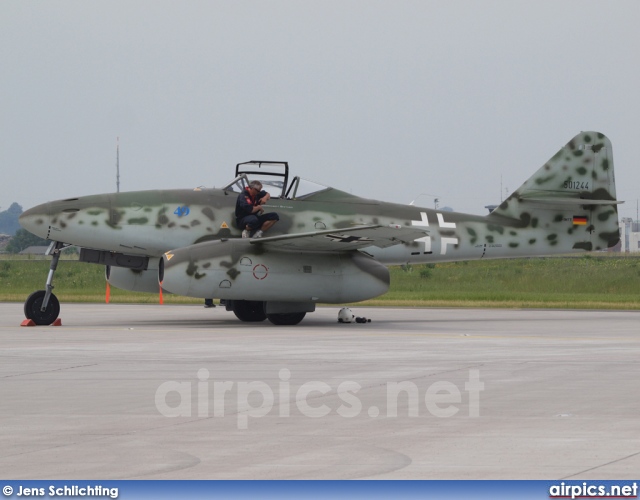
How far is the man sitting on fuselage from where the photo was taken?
2073 centimetres

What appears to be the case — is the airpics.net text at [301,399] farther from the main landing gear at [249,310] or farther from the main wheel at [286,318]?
the main landing gear at [249,310]

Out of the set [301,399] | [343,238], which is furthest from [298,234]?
[301,399]

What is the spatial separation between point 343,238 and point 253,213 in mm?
2046

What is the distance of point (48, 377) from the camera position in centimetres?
1135

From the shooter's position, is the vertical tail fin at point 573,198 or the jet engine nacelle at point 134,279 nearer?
the jet engine nacelle at point 134,279

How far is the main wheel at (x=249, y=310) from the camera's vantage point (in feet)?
72.2

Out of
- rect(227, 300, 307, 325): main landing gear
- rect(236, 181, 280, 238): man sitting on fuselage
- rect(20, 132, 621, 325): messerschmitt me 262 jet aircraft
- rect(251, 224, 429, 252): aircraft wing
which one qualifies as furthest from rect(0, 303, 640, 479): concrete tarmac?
rect(227, 300, 307, 325): main landing gear

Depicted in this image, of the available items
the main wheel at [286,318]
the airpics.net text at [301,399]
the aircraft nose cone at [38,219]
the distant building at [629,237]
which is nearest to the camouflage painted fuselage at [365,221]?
the aircraft nose cone at [38,219]

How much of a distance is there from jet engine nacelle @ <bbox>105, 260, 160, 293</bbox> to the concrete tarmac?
4.38 meters

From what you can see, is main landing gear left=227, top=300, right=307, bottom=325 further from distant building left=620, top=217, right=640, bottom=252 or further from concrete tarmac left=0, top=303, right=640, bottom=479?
distant building left=620, top=217, right=640, bottom=252

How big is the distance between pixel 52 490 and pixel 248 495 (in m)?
1.07

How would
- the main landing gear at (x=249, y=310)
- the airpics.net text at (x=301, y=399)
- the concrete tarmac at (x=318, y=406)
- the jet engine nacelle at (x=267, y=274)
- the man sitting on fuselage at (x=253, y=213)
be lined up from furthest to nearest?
the main landing gear at (x=249, y=310) → the man sitting on fuselage at (x=253, y=213) → the jet engine nacelle at (x=267, y=274) → the airpics.net text at (x=301, y=399) → the concrete tarmac at (x=318, y=406)

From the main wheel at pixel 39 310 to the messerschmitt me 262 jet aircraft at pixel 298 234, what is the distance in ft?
0.07

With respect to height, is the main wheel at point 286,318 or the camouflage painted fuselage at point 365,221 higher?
the camouflage painted fuselage at point 365,221
